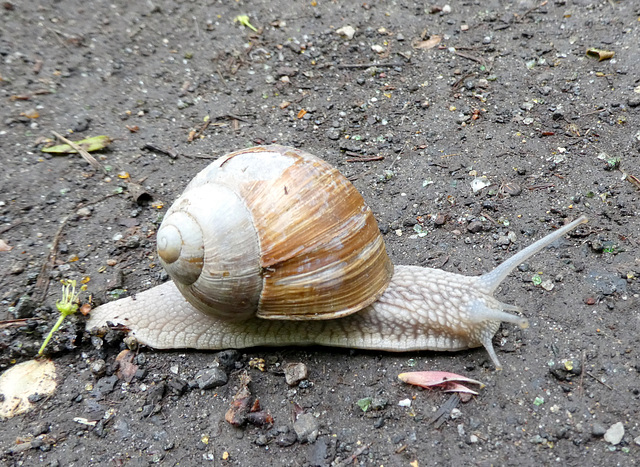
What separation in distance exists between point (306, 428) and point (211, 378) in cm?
63

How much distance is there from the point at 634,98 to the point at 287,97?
116 inches

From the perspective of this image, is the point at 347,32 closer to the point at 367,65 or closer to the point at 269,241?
the point at 367,65

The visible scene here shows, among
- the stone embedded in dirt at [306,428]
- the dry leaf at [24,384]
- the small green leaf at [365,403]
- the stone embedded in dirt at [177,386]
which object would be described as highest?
the small green leaf at [365,403]

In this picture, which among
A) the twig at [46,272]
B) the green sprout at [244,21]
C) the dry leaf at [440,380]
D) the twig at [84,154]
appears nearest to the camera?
the dry leaf at [440,380]

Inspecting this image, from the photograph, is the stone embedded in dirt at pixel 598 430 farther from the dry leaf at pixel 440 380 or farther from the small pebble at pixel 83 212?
the small pebble at pixel 83 212

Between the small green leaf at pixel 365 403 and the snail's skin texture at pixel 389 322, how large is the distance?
12.4 inches

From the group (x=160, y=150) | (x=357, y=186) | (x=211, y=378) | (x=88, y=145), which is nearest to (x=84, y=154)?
(x=88, y=145)

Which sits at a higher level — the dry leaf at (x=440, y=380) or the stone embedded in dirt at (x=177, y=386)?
the dry leaf at (x=440, y=380)

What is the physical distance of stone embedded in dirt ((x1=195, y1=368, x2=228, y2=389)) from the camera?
301 centimetres

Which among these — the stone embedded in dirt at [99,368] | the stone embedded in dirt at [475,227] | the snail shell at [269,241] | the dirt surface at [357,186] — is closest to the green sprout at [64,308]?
the dirt surface at [357,186]

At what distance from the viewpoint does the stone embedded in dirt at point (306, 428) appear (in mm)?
2752

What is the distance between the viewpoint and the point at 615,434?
8.35ft

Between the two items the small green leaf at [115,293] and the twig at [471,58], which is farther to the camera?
the twig at [471,58]

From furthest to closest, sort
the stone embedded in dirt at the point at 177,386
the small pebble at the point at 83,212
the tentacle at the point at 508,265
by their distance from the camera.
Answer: the small pebble at the point at 83,212
the tentacle at the point at 508,265
the stone embedded in dirt at the point at 177,386
